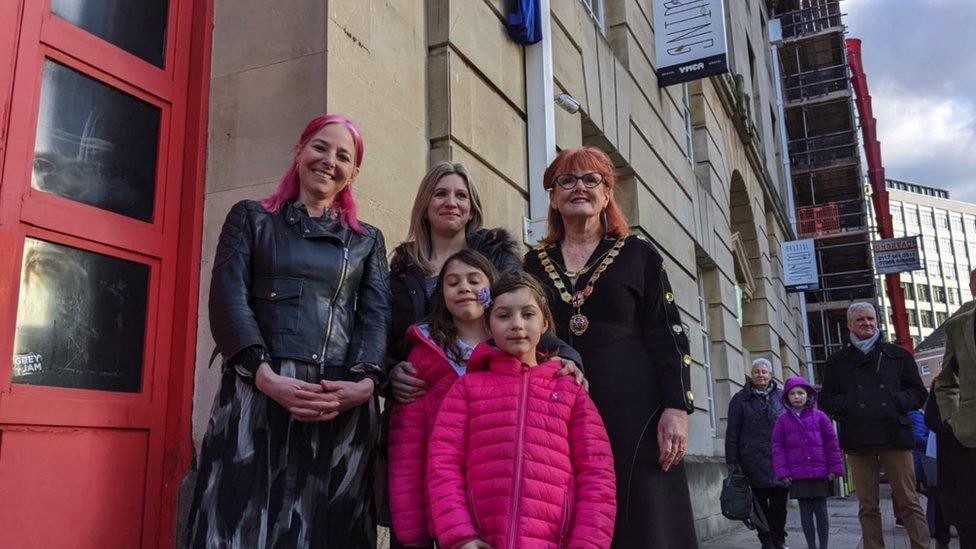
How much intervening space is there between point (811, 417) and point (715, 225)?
7.23 meters

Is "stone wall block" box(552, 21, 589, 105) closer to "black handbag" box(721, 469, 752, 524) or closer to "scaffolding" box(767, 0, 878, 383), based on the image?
"black handbag" box(721, 469, 752, 524)

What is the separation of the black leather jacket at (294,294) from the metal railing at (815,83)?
3933cm

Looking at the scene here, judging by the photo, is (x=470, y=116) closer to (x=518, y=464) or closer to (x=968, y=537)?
(x=518, y=464)

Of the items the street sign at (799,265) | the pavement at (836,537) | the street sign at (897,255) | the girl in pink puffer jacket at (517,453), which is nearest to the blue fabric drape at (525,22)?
the girl in pink puffer jacket at (517,453)

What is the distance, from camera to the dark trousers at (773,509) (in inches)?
312

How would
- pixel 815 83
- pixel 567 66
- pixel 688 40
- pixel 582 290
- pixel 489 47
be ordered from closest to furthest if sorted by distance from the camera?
pixel 582 290
pixel 489 47
pixel 567 66
pixel 688 40
pixel 815 83

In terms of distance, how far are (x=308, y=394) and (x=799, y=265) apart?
24.4 meters

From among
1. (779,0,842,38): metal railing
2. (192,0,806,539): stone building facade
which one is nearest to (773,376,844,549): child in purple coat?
(192,0,806,539): stone building facade

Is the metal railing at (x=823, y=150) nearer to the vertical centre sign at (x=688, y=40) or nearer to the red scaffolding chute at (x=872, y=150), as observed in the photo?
the red scaffolding chute at (x=872, y=150)

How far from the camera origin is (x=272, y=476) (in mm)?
2719

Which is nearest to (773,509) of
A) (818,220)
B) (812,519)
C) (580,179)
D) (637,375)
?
(812,519)

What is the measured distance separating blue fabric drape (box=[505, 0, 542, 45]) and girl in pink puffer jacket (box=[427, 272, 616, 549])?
470 centimetres

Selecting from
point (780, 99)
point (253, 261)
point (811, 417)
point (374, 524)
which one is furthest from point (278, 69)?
point (780, 99)

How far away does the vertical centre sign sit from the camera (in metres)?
11.0
